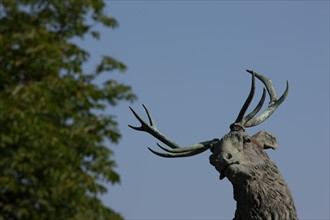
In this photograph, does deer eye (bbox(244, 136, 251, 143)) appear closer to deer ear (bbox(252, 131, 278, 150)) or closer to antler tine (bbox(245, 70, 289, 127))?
deer ear (bbox(252, 131, 278, 150))

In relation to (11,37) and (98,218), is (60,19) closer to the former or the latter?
(11,37)

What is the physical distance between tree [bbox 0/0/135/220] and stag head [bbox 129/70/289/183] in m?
1.68

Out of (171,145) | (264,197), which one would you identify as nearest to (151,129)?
(171,145)

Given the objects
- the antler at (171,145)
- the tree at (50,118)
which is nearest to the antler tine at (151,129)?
the antler at (171,145)

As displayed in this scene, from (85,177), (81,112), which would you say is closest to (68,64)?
(81,112)

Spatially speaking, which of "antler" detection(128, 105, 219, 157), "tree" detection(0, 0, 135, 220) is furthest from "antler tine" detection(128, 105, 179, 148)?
"tree" detection(0, 0, 135, 220)

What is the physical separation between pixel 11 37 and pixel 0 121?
72cm

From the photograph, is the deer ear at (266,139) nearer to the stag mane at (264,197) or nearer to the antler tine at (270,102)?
the antler tine at (270,102)

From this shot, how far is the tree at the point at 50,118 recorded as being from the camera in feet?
22.2

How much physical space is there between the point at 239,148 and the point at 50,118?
2.33 m

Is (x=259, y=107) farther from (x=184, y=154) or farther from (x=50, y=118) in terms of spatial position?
(x=50, y=118)

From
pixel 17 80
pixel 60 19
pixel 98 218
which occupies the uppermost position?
pixel 60 19

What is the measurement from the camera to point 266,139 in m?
8.96

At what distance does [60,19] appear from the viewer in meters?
7.34
